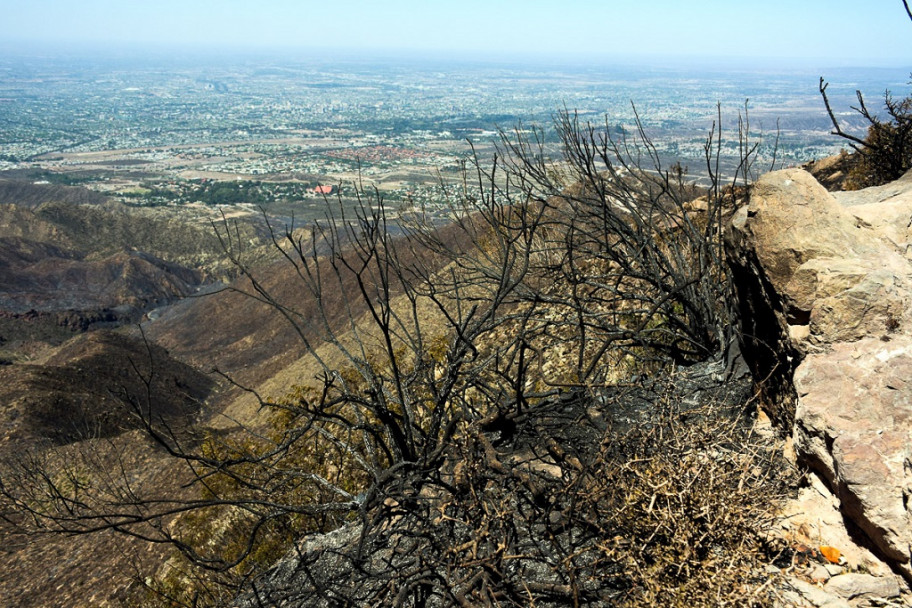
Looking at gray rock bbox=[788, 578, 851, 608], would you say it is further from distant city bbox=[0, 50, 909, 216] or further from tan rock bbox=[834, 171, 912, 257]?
distant city bbox=[0, 50, 909, 216]

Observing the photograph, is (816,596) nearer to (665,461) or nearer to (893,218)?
(665,461)

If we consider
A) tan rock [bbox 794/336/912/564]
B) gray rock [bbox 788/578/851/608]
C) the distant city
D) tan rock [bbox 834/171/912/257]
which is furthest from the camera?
the distant city

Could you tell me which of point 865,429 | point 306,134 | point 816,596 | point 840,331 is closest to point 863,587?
point 816,596

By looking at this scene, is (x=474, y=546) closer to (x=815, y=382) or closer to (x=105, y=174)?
(x=815, y=382)

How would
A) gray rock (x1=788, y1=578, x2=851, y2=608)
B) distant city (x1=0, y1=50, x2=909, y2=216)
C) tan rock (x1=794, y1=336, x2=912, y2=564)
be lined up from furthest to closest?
distant city (x1=0, y1=50, x2=909, y2=216) < tan rock (x1=794, y1=336, x2=912, y2=564) < gray rock (x1=788, y1=578, x2=851, y2=608)

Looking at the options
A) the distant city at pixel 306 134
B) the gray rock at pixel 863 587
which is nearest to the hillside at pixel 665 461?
the gray rock at pixel 863 587

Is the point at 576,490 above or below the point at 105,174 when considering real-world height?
above

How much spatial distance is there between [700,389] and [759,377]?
20.5 inches

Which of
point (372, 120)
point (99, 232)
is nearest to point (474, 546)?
point (99, 232)

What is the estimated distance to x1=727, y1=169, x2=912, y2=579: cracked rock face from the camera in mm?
3012

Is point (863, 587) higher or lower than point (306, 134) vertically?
higher

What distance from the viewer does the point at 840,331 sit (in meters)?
3.64

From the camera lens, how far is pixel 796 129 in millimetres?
82812

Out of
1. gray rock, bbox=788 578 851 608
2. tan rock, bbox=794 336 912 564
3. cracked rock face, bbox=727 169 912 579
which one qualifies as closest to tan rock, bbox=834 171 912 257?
cracked rock face, bbox=727 169 912 579
